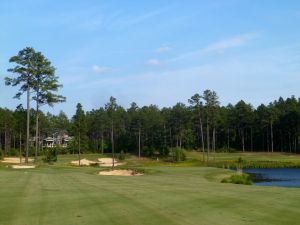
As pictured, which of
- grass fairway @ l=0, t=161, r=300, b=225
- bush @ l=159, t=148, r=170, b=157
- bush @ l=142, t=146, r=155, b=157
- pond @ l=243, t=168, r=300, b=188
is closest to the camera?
grass fairway @ l=0, t=161, r=300, b=225

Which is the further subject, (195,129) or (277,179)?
(195,129)

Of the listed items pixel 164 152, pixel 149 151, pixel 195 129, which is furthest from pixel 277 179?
pixel 195 129

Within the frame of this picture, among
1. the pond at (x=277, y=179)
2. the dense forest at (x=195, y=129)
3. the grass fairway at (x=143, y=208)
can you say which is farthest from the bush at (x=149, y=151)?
the grass fairway at (x=143, y=208)

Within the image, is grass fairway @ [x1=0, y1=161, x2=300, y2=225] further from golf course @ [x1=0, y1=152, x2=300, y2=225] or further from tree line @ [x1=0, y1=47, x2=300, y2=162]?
tree line @ [x1=0, y1=47, x2=300, y2=162]

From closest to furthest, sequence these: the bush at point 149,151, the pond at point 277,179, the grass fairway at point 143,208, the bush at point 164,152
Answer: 1. the grass fairway at point 143,208
2. the pond at point 277,179
3. the bush at point 164,152
4. the bush at point 149,151

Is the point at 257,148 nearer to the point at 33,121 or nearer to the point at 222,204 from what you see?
the point at 33,121

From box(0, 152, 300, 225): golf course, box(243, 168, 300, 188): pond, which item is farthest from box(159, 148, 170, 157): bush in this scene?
box(0, 152, 300, 225): golf course

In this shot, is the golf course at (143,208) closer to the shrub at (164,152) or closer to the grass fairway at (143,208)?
A: the grass fairway at (143,208)

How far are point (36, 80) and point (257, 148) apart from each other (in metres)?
91.3

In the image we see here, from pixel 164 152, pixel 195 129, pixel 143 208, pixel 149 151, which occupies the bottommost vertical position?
pixel 143 208

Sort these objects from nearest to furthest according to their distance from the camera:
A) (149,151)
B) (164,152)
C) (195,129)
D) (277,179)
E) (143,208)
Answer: (143,208), (277,179), (164,152), (149,151), (195,129)

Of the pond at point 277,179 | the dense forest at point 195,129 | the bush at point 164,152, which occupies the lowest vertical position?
the pond at point 277,179

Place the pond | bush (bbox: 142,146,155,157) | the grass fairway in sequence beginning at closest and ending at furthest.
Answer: the grass fairway
the pond
bush (bbox: 142,146,155,157)

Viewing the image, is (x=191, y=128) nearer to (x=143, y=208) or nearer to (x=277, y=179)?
(x=277, y=179)
